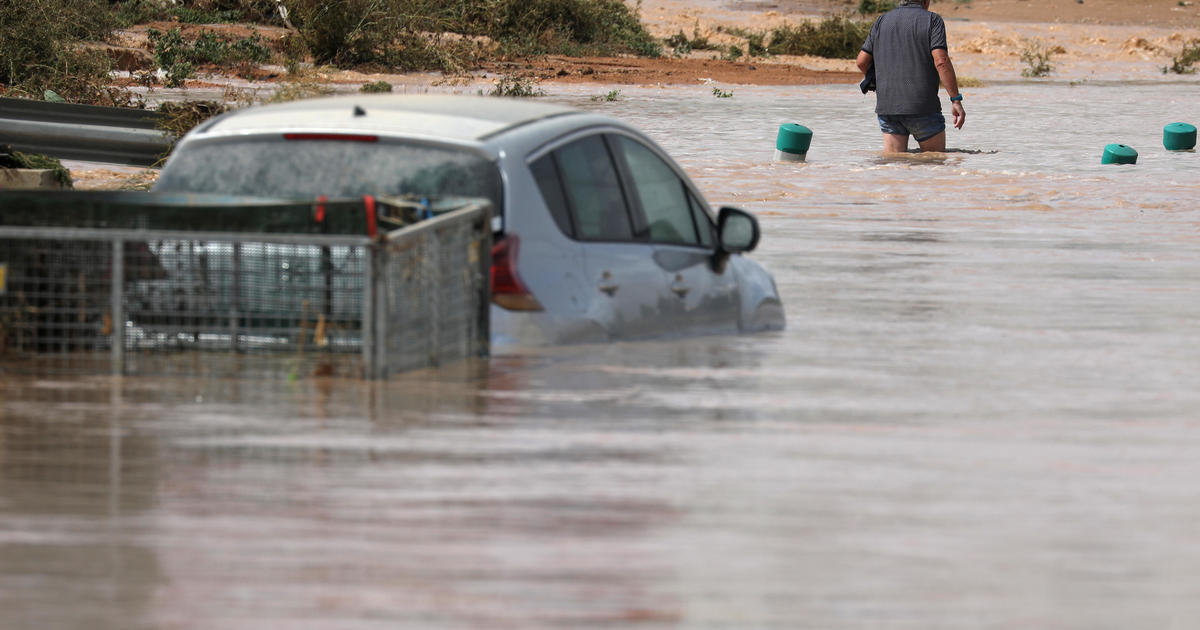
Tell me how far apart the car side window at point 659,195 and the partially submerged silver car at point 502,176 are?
0.21 metres

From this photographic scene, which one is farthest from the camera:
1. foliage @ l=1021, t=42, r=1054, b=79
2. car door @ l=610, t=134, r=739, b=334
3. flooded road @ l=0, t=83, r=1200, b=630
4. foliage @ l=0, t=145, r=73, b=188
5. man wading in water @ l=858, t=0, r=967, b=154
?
foliage @ l=1021, t=42, r=1054, b=79

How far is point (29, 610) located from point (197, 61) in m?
38.0

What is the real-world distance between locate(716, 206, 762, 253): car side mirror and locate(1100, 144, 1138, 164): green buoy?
1588cm

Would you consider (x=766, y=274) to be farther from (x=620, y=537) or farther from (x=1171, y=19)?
(x=1171, y=19)

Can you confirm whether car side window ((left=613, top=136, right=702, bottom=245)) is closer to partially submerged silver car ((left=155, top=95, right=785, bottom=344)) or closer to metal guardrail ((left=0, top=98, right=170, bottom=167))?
partially submerged silver car ((left=155, top=95, right=785, bottom=344))

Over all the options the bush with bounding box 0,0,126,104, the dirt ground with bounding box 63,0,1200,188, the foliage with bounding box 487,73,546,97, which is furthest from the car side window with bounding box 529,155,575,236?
the foliage with bounding box 487,73,546,97

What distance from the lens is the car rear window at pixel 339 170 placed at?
8.18 m

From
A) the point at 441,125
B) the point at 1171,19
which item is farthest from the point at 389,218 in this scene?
the point at 1171,19

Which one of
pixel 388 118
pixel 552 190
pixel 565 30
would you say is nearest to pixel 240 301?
pixel 388 118

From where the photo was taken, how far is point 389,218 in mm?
8211

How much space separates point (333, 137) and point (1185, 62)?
51042mm

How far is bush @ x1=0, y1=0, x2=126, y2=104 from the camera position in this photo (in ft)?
92.9

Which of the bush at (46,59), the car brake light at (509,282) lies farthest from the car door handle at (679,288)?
the bush at (46,59)

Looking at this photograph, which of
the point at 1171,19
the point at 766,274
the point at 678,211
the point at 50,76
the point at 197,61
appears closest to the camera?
the point at 678,211
